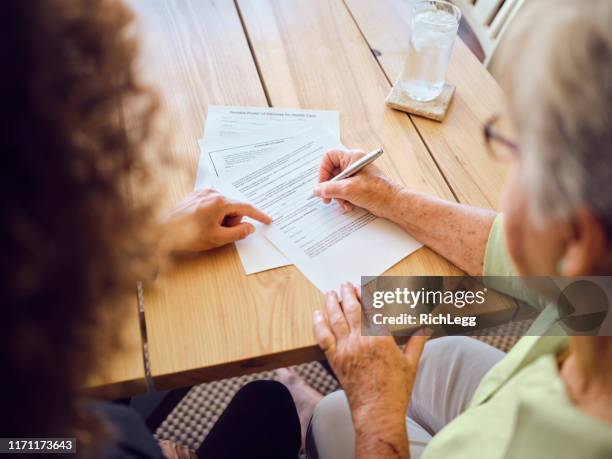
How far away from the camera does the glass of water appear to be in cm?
100

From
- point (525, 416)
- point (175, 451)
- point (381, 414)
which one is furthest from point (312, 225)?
point (175, 451)

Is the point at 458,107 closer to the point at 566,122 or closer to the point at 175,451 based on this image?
the point at 566,122

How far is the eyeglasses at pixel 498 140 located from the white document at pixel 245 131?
0.43m

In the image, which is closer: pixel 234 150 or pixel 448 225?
pixel 448 225

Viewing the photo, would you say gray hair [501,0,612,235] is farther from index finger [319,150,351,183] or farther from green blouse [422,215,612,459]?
index finger [319,150,351,183]

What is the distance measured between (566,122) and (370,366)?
1.64 ft

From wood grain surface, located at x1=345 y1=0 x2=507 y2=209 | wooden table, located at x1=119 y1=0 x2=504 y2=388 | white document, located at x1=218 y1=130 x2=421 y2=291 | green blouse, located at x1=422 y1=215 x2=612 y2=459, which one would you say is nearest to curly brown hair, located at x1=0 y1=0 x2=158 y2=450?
wooden table, located at x1=119 y1=0 x2=504 y2=388

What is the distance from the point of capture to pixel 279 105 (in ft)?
3.37

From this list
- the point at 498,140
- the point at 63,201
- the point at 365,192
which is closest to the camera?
the point at 63,201

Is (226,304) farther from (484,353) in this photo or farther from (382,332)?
(484,353)

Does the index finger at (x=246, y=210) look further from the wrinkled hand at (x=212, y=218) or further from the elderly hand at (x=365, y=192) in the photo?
the elderly hand at (x=365, y=192)

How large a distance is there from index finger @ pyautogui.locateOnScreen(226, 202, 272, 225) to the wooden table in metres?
0.07

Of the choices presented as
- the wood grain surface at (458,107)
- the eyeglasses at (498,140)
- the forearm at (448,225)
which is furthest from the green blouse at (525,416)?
the eyeglasses at (498,140)

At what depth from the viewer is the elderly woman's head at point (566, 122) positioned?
43 centimetres
